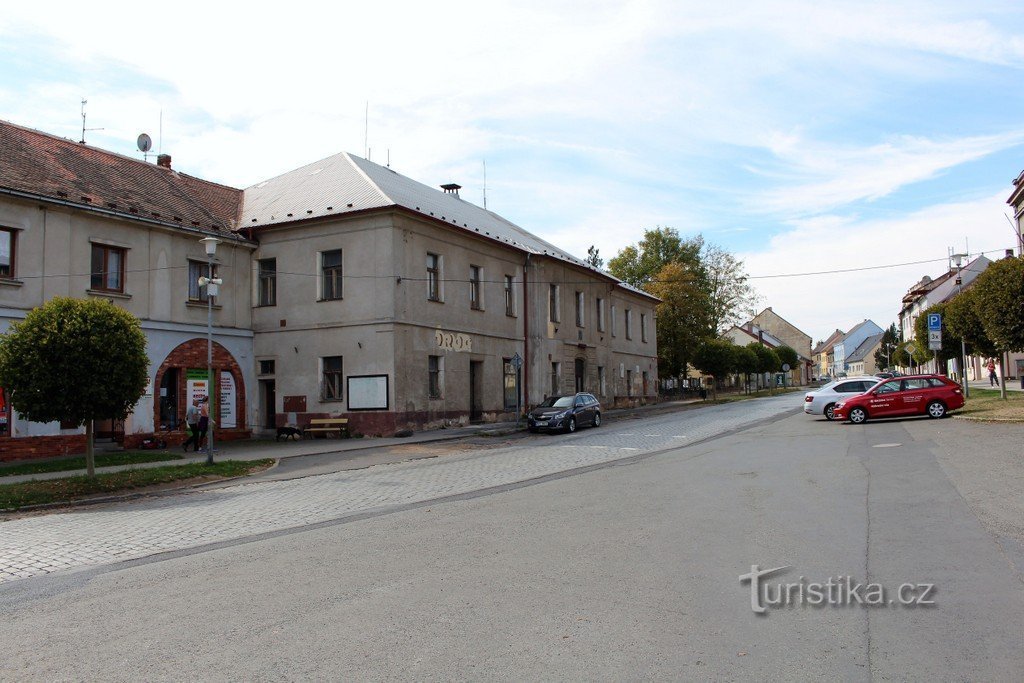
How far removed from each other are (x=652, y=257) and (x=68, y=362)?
210 feet

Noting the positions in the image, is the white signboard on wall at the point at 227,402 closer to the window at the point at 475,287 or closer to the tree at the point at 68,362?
the window at the point at 475,287

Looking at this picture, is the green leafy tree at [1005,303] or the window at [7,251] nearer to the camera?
the window at [7,251]

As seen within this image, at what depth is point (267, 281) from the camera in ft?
99.2

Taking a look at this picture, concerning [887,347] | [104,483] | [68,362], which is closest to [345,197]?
[68,362]

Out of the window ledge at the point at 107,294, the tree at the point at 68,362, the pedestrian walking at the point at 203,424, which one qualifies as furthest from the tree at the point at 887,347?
the tree at the point at 68,362

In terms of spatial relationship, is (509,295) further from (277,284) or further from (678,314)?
(678,314)

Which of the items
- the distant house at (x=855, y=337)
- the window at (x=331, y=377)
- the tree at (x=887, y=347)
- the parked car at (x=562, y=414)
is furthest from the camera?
the distant house at (x=855, y=337)

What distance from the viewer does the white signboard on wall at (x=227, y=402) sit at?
2830 cm

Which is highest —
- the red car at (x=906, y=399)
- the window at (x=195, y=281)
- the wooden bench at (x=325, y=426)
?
the window at (x=195, y=281)

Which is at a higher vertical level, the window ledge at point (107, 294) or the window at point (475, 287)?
the window at point (475, 287)

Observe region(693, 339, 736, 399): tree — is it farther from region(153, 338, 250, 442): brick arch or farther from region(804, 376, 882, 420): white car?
region(153, 338, 250, 442): brick arch

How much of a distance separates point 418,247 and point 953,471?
67.2 ft

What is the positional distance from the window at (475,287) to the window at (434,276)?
2337 millimetres
